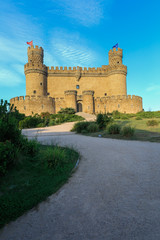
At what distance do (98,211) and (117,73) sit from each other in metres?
37.0

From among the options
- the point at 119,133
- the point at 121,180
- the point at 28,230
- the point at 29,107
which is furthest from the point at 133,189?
the point at 29,107

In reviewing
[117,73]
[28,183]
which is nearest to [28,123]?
[28,183]

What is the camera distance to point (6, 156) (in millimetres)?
3303

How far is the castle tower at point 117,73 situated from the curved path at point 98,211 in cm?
3447

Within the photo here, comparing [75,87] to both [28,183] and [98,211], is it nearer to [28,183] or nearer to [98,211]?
[28,183]

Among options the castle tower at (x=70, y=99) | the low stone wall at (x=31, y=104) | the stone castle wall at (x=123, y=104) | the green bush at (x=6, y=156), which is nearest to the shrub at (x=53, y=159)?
the green bush at (x=6, y=156)

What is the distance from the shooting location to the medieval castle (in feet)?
98.0

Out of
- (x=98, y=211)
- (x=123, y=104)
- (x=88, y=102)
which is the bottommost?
(x=98, y=211)

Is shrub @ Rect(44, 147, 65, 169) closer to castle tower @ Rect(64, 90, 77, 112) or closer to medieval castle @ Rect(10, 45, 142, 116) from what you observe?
medieval castle @ Rect(10, 45, 142, 116)

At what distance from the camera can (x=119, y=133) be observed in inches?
375

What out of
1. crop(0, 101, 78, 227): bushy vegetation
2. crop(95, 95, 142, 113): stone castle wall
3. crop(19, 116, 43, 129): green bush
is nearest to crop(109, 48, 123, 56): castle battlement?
crop(95, 95, 142, 113): stone castle wall

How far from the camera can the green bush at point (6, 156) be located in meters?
2.98

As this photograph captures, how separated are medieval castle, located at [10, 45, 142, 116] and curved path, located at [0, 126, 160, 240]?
91.2ft

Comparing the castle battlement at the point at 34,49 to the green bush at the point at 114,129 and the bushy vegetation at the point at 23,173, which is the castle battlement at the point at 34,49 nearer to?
the green bush at the point at 114,129
